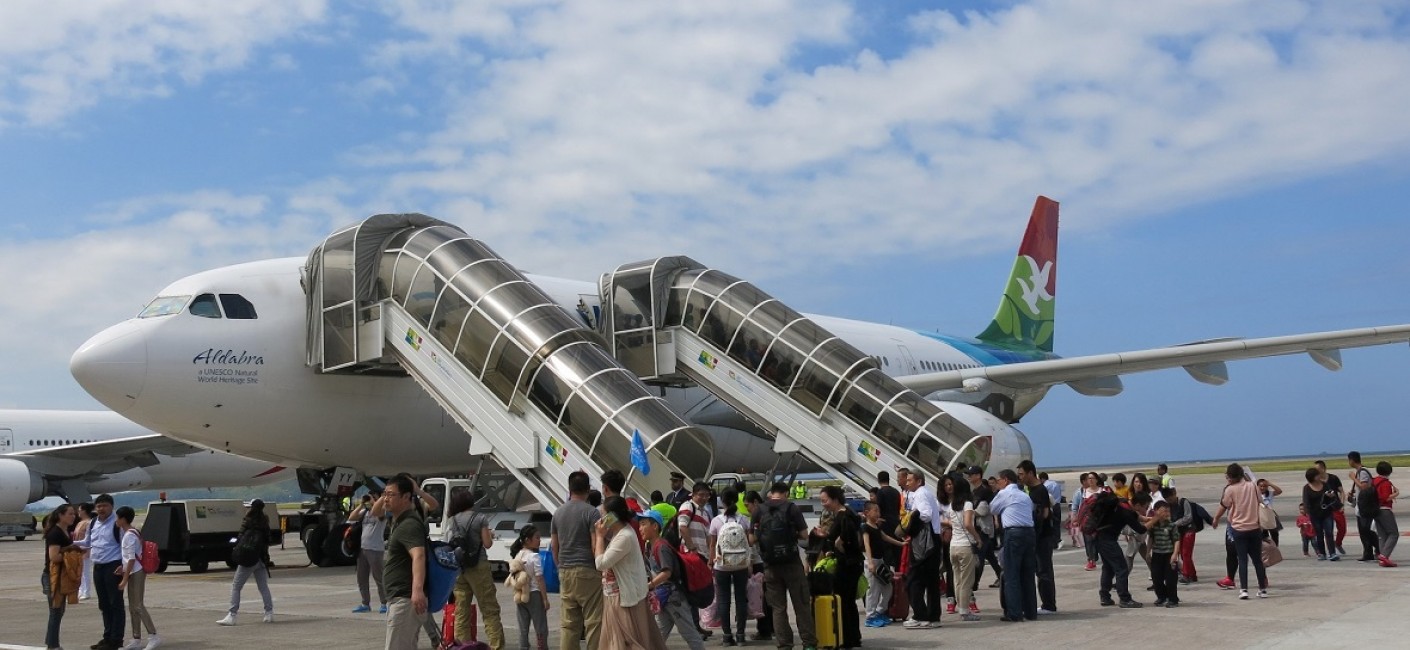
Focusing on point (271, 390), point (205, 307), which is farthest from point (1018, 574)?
point (205, 307)

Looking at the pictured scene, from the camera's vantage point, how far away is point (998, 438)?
19516 millimetres

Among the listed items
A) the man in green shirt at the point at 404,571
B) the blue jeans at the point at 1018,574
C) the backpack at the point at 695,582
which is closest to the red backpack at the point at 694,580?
the backpack at the point at 695,582

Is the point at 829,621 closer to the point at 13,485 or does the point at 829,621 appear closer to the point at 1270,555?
the point at 1270,555

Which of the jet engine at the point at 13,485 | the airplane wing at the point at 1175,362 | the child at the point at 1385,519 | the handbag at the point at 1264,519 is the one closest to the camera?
the handbag at the point at 1264,519

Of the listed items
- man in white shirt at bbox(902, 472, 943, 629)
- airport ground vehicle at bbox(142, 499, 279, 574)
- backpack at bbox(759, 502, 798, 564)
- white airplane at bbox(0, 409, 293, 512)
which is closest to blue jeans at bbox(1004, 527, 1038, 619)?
man in white shirt at bbox(902, 472, 943, 629)

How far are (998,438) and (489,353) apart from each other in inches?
334

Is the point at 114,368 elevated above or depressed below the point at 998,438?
above

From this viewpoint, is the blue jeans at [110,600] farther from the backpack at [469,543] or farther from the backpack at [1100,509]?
the backpack at [1100,509]

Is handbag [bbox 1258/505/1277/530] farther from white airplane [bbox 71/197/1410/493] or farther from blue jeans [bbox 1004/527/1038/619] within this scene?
white airplane [bbox 71/197/1410/493]

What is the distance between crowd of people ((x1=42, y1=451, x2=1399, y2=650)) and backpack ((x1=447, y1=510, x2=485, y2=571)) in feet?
0.05

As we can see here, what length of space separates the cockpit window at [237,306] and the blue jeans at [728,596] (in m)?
9.31

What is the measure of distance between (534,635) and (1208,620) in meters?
5.44

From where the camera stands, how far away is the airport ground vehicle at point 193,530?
18.0m

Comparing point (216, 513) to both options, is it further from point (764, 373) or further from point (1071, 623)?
point (1071, 623)
